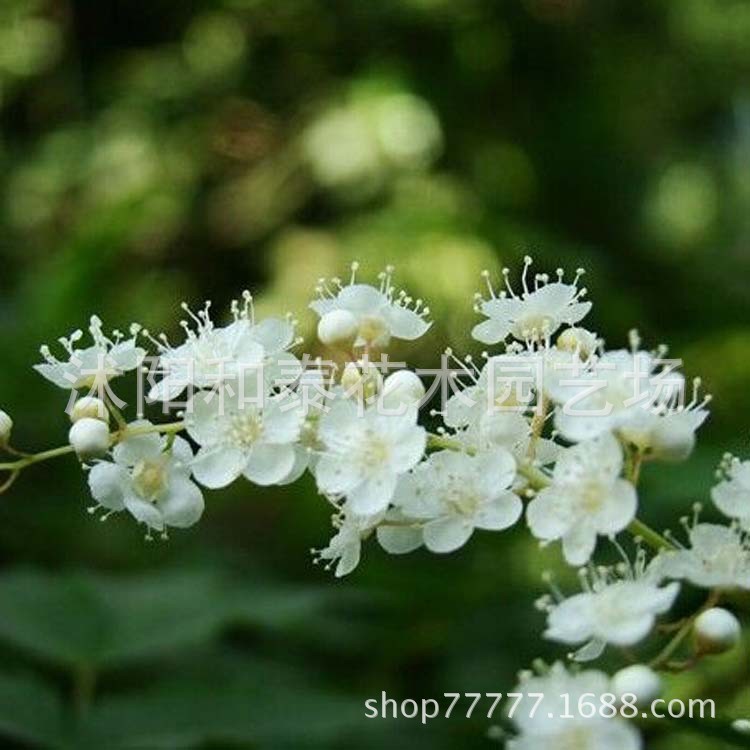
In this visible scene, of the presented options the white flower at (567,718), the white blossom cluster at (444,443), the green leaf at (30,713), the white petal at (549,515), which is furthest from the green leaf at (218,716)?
the white flower at (567,718)

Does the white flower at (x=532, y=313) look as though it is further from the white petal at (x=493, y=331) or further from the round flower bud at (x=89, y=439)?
the round flower bud at (x=89, y=439)

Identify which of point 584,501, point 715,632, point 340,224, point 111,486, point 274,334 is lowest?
point 715,632

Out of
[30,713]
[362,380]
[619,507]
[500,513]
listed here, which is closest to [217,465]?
[362,380]

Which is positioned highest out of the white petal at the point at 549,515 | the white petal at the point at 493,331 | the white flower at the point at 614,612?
the white petal at the point at 493,331

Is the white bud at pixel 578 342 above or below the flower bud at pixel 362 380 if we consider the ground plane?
above

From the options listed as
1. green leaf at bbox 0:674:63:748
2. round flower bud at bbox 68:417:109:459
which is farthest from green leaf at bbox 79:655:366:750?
round flower bud at bbox 68:417:109:459

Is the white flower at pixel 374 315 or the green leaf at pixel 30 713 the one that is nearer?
the white flower at pixel 374 315

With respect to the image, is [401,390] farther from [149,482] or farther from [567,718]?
[567,718]
